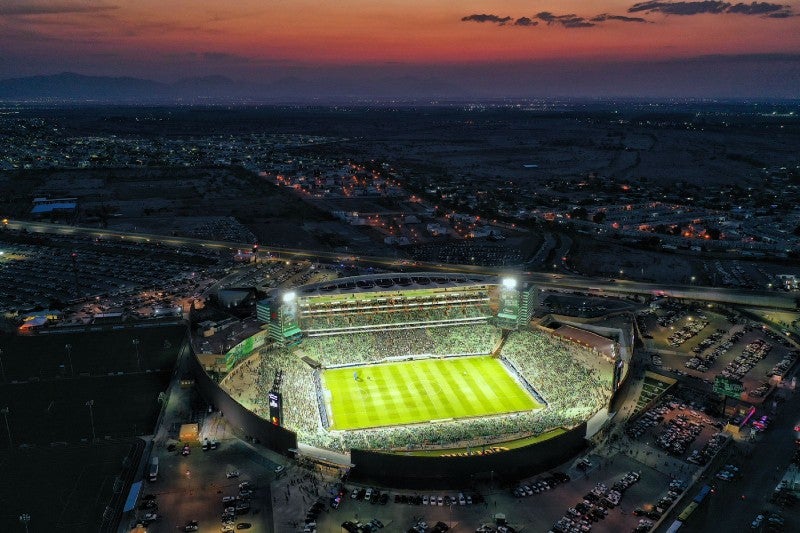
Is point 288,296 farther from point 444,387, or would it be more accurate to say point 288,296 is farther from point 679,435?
point 679,435

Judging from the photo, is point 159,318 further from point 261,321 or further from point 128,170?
point 128,170

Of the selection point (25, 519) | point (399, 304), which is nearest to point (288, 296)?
point (399, 304)

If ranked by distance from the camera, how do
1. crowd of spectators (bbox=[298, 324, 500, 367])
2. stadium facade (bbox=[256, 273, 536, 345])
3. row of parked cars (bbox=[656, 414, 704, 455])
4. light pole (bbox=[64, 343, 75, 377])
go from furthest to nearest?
1. stadium facade (bbox=[256, 273, 536, 345])
2. crowd of spectators (bbox=[298, 324, 500, 367])
3. light pole (bbox=[64, 343, 75, 377])
4. row of parked cars (bbox=[656, 414, 704, 455])

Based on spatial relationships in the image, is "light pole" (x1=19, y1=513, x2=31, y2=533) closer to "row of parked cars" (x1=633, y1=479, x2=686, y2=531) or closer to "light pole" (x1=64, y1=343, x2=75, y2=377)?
Answer: "light pole" (x1=64, y1=343, x2=75, y2=377)

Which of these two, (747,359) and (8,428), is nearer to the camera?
(8,428)

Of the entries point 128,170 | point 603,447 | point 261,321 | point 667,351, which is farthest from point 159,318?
point 128,170

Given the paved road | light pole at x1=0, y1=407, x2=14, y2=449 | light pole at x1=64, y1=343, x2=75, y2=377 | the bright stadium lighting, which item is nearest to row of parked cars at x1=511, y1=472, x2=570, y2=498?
the paved road
